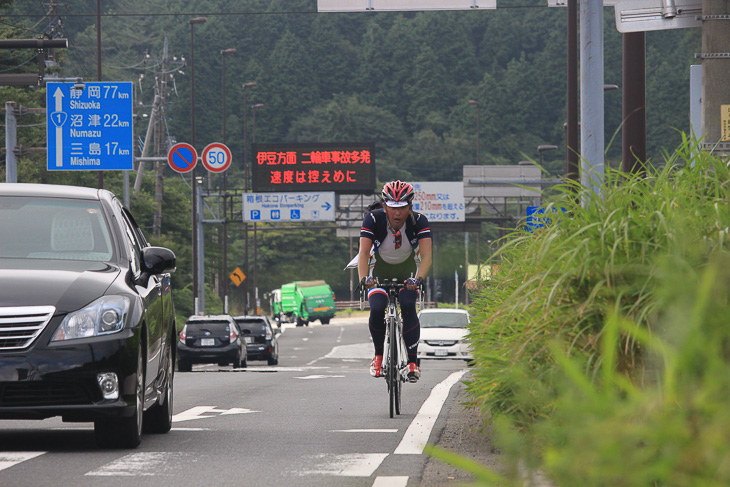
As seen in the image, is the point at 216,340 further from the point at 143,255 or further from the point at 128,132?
the point at 143,255

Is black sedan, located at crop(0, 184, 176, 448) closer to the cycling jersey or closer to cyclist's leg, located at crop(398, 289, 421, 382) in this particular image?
the cycling jersey

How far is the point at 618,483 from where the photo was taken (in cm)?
294

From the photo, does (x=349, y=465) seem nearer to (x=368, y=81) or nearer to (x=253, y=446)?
(x=253, y=446)

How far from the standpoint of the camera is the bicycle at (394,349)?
32.8 feet

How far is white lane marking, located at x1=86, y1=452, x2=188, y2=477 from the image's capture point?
6.60 m

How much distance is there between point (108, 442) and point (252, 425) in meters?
1.95

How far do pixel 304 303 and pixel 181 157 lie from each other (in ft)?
152

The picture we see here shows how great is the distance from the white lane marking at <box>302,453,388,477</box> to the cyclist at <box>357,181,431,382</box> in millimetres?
2607

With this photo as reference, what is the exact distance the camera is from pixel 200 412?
35.9 feet

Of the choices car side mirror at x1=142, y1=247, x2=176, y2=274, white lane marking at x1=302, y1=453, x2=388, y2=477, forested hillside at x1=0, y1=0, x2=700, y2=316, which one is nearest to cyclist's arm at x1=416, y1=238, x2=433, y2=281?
car side mirror at x1=142, y1=247, x2=176, y2=274

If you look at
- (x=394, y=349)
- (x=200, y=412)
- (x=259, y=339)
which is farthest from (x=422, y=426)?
(x=259, y=339)

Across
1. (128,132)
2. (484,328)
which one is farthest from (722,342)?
(128,132)

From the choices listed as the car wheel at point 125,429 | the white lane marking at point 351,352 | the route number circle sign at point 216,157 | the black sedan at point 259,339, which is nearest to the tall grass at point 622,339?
the car wheel at point 125,429

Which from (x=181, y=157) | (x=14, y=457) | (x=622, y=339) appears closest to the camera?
(x=622, y=339)
